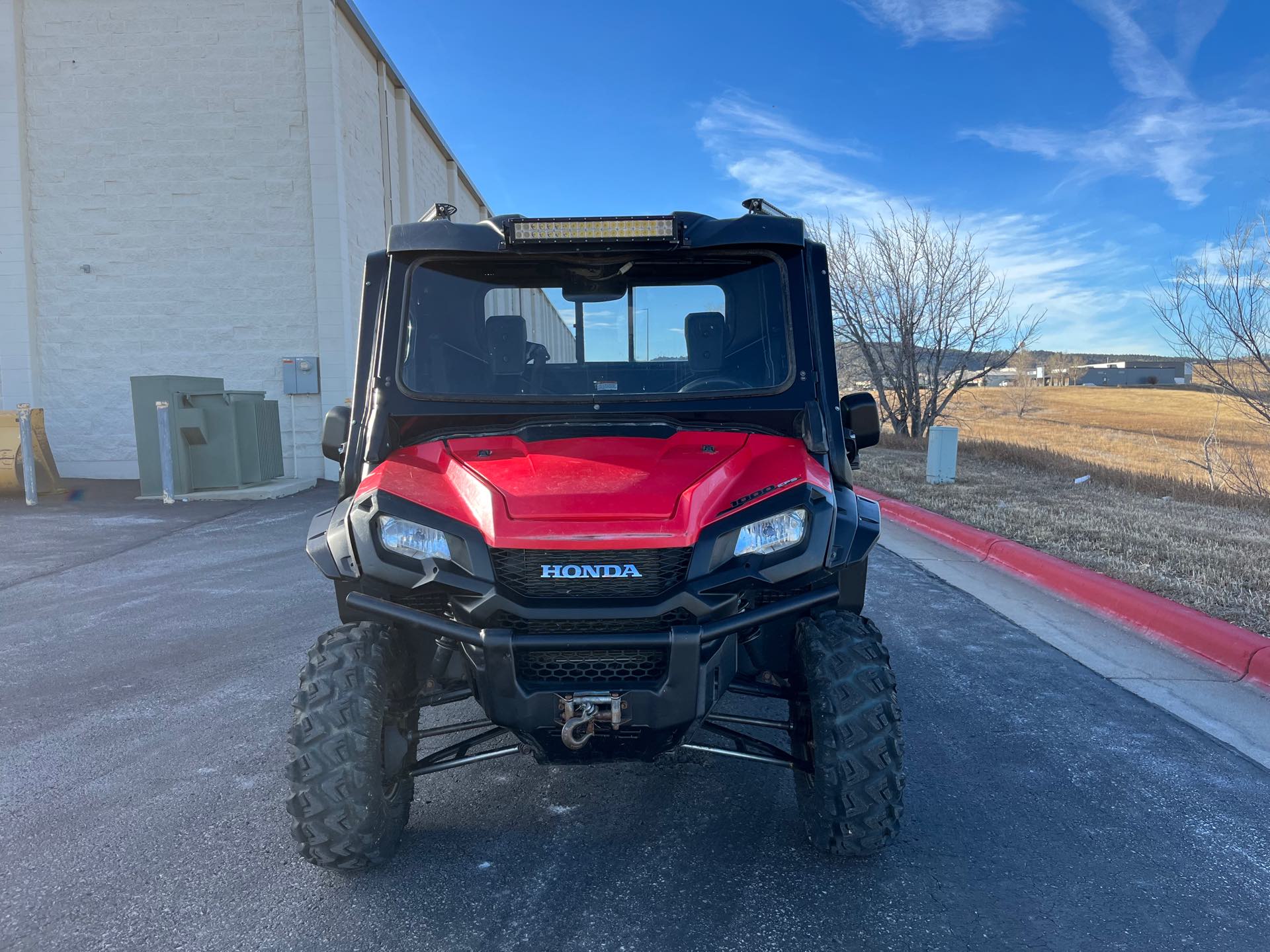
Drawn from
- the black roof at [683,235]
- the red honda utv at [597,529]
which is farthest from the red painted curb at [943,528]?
the black roof at [683,235]

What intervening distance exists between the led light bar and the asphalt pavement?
1.95 metres

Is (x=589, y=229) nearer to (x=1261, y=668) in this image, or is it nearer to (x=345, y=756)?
(x=345, y=756)

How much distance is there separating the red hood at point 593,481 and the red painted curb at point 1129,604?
336 cm

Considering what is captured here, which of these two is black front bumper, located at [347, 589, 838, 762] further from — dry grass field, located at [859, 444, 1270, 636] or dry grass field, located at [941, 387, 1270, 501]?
dry grass field, located at [941, 387, 1270, 501]

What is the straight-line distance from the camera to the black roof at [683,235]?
10.4ft

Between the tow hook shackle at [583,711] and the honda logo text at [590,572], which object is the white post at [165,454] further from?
the tow hook shackle at [583,711]

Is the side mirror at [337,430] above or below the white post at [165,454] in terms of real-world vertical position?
above

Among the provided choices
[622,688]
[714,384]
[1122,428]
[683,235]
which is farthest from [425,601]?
[1122,428]

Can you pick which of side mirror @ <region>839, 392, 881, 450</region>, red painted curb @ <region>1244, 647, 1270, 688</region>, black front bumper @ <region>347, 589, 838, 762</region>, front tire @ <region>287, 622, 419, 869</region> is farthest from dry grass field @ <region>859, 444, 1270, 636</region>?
front tire @ <region>287, 622, 419, 869</region>

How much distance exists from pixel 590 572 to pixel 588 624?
0.16 m

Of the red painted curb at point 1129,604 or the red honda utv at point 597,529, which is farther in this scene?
the red painted curb at point 1129,604

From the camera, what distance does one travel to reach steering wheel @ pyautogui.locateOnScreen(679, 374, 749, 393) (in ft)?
10.9

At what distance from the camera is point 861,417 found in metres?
3.47

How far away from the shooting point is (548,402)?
3186mm
